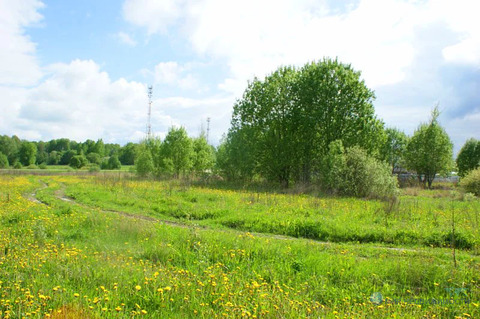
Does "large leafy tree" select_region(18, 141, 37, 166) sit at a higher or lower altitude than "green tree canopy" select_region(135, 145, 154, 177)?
higher

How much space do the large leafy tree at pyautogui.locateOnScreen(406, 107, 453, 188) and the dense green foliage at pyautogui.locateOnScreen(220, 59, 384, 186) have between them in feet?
45.2

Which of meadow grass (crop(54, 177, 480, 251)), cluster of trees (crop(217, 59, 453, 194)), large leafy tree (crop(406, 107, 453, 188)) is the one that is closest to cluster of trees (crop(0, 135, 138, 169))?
cluster of trees (crop(217, 59, 453, 194))

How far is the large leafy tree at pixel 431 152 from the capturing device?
41781mm

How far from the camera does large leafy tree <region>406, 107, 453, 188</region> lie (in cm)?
4178

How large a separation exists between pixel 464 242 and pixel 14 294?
41.9 feet

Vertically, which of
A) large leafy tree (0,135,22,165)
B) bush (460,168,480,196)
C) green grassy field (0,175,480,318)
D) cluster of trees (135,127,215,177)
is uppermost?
large leafy tree (0,135,22,165)

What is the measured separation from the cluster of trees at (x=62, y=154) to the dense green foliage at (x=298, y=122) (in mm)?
43995

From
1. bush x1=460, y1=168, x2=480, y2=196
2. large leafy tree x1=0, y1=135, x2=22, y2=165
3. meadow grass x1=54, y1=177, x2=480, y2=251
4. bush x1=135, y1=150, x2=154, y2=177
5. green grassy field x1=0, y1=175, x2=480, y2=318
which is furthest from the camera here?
large leafy tree x1=0, y1=135, x2=22, y2=165

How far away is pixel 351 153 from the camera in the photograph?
25.4m

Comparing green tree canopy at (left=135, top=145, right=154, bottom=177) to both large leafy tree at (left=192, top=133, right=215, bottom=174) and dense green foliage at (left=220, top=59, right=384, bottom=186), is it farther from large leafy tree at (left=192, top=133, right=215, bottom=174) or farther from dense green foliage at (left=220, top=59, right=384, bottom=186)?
dense green foliage at (left=220, top=59, right=384, bottom=186)

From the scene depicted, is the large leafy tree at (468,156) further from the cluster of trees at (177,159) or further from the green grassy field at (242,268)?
the green grassy field at (242,268)

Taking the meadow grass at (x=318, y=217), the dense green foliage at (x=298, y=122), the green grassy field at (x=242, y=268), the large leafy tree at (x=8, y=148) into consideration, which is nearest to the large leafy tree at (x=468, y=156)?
the dense green foliage at (x=298, y=122)

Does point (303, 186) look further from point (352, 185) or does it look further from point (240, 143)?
point (240, 143)

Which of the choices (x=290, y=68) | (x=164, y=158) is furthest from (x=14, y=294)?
(x=164, y=158)
